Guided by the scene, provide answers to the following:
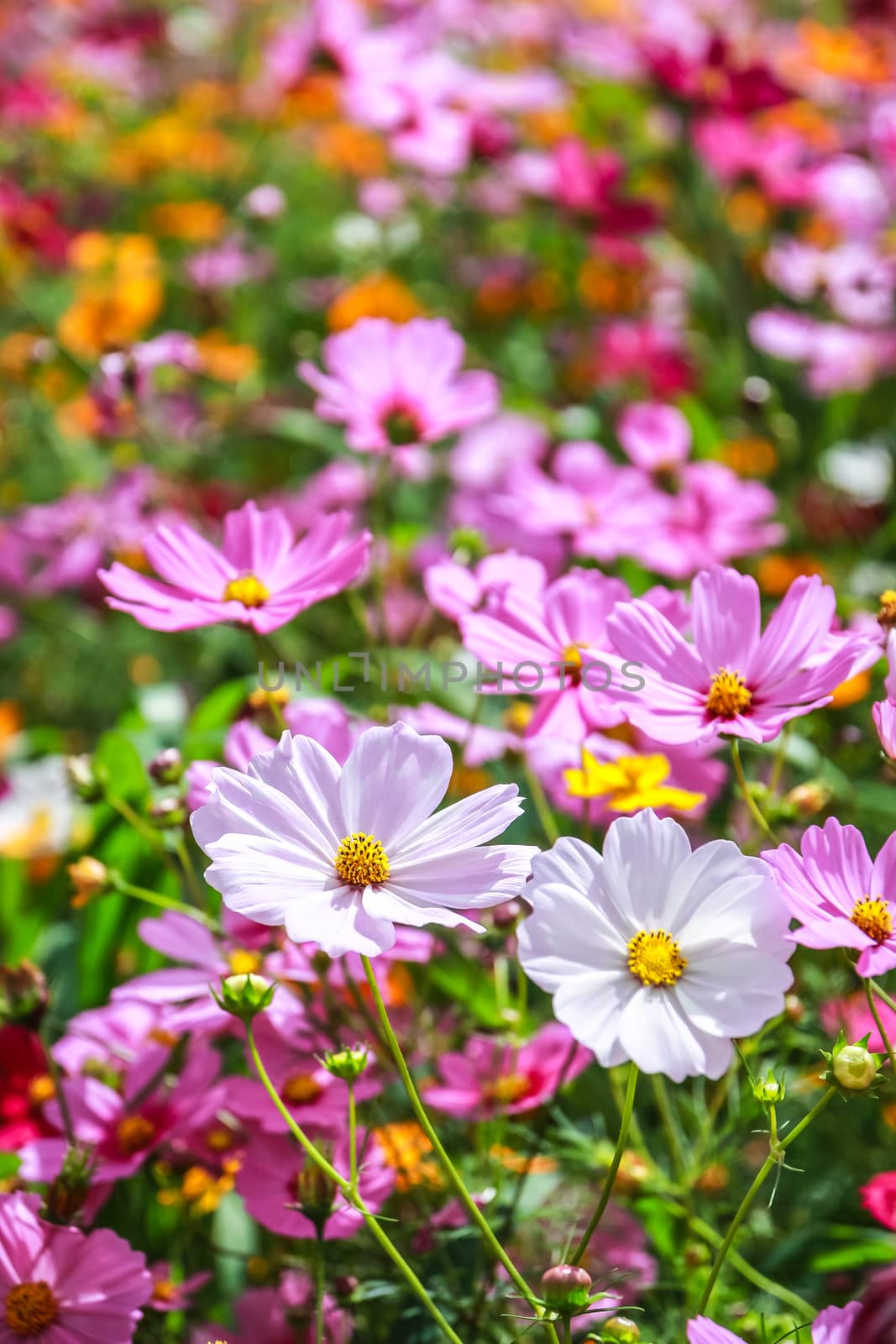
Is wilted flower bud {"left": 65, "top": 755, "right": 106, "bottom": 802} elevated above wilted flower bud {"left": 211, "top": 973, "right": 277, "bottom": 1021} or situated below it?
below

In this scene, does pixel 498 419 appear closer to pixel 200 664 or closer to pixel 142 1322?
pixel 200 664

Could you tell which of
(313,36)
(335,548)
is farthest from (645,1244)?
(313,36)

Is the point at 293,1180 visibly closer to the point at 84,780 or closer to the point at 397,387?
the point at 84,780

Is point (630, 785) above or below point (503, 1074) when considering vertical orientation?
above

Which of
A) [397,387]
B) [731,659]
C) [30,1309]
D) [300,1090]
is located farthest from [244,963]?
[397,387]

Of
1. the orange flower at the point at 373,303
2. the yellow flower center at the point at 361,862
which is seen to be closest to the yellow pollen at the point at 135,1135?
the yellow flower center at the point at 361,862

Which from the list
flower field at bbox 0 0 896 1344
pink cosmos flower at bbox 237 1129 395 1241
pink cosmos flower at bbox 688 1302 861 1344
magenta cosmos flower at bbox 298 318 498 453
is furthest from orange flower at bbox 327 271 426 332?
pink cosmos flower at bbox 688 1302 861 1344

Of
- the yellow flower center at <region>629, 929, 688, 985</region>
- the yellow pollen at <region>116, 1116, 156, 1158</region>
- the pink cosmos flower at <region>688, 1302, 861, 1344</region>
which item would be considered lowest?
the yellow pollen at <region>116, 1116, 156, 1158</region>

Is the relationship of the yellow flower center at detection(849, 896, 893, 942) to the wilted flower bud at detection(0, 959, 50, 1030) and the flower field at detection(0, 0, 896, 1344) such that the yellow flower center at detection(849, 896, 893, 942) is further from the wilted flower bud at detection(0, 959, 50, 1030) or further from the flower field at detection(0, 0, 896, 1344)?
the wilted flower bud at detection(0, 959, 50, 1030)
